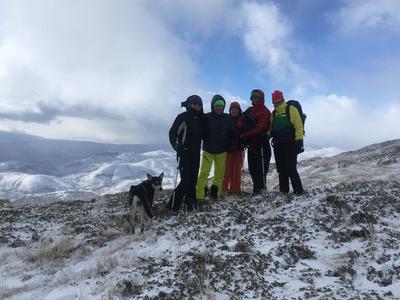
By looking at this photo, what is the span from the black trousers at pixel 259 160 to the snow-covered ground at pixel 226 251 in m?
1.28

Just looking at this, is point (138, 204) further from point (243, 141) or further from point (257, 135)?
point (257, 135)

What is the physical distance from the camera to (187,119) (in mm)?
12094

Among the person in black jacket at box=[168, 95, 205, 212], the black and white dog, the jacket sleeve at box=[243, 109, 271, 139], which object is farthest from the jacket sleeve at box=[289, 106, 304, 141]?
the black and white dog

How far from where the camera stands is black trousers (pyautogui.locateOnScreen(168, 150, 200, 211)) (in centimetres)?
1210

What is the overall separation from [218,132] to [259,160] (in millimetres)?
1852

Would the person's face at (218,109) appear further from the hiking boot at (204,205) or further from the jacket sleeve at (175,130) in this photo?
the hiking boot at (204,205)

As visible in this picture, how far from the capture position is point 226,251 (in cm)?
799

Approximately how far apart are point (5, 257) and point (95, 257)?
2387 millimetres

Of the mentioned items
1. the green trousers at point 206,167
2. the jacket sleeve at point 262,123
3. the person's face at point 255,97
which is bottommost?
the green trousers at point 206,167

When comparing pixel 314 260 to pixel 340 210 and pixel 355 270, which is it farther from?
pixel 340 210

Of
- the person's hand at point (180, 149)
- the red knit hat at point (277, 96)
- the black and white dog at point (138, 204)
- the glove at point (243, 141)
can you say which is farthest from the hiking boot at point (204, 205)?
the red knit hat at point (277, 96)

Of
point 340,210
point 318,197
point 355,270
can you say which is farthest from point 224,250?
point 318,197

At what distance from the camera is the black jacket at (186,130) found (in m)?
12.1

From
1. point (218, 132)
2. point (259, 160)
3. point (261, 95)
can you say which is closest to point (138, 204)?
point (218, 132)
